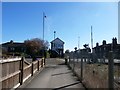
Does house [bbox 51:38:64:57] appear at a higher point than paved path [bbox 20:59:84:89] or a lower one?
higher

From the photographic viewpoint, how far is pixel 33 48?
88.9 metres

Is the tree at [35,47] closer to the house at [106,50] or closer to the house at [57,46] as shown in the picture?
the house at [57,46]

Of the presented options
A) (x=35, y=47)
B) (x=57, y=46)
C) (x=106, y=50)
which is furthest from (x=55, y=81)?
(x=57, y=46)

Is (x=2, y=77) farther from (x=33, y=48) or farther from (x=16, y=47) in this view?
(x=16, y=47)

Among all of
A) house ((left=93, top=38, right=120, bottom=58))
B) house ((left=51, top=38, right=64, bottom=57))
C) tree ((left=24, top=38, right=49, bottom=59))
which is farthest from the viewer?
house ((left=51, top=38, right=64, bottom=57))

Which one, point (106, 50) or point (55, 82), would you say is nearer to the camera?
point (106, 50)

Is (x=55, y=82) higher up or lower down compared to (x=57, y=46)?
lower down

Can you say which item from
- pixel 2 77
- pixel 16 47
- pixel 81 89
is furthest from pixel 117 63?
pixel 16 47

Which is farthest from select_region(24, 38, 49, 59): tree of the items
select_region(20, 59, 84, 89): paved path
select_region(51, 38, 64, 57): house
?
select_region(20, 59, 84, 89): paved path

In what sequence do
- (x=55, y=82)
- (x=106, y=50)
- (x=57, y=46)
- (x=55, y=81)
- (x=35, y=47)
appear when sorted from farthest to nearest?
1. (x=57, y=46)
2. (x=35, y=47)
3. (x=55, y=81)
4. (x=55, y=82)
5. (x=106, y=50)

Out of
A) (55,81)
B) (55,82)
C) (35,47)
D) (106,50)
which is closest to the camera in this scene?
(106,50)

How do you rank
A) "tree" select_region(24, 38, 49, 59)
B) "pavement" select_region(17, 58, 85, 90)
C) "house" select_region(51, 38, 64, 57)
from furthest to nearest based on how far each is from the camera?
"house" select_region(51, 38, 64, 57), "tree" select_region(24, 38, 49, 59), "pavement" select_region(17, 58, 85, 90)

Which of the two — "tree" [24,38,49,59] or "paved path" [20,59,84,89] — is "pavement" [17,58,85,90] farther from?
"tree" [24,38,49,59]

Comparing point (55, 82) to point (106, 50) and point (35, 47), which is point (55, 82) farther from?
point (35, 47)
